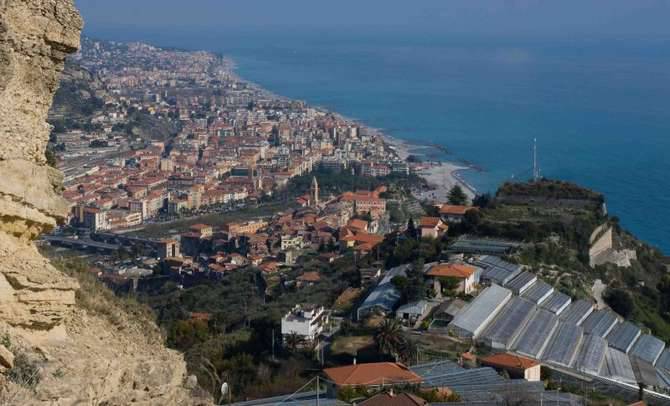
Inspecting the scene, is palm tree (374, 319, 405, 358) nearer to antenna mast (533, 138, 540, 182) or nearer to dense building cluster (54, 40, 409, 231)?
dense building cluster (54, 40, 409, 231)

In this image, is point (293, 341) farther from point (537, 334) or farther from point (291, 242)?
point (291, 242)

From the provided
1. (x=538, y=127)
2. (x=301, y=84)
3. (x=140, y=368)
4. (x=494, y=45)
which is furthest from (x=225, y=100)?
(x=494, y=45)

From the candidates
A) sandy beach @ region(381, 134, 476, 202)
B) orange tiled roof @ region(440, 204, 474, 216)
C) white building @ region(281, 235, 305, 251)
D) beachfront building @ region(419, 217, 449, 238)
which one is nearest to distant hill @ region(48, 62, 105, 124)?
sandy beach @ region(381, 134, 476, 202)

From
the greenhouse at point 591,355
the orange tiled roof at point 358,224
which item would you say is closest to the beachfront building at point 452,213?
the orange tiled roof at point 358,224

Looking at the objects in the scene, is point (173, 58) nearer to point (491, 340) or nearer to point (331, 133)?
point (331, 133)

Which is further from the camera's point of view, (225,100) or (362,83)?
(362,83)

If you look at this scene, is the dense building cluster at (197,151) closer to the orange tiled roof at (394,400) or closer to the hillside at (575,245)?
the hillside at (575,245)

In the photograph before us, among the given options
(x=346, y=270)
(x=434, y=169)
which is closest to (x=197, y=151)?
(x=434, y=169)
